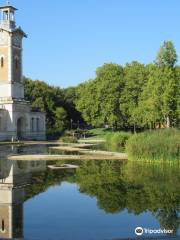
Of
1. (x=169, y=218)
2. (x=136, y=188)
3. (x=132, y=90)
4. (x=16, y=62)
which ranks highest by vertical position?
(x=16, y=62)

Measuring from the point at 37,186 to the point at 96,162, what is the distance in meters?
11.0

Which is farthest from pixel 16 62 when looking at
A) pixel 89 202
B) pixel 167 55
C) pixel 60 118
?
pixel 89 202

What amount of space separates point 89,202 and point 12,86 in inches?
2018

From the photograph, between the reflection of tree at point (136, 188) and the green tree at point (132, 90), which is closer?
the reflection of tree at point (136, 188)

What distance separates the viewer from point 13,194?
16562mm

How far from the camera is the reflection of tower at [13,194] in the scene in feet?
38.1

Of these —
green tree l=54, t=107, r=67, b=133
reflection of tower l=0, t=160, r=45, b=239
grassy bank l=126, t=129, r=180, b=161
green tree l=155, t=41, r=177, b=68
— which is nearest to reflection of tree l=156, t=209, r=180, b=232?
reflection of tower l=0, t=160, r=45, b=239

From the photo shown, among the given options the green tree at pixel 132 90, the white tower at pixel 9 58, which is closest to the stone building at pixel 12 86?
the white tower at pixel 9 58

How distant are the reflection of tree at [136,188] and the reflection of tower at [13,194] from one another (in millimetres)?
2727

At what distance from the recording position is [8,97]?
211 ft

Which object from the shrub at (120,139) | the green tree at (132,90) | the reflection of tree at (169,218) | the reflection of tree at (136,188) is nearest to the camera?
the reflection of tree at (169,218)

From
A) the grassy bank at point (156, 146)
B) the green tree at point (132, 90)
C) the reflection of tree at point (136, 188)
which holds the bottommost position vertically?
the reflection of tree at point (136, 188)

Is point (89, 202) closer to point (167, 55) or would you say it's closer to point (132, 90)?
point (167, 55)

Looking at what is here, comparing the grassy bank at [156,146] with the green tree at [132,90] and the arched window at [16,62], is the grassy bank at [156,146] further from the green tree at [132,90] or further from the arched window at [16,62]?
the green tree at [132,90]
